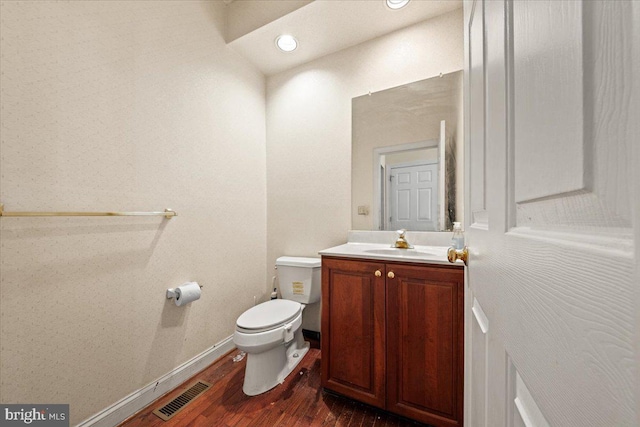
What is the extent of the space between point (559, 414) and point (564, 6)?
370 mm

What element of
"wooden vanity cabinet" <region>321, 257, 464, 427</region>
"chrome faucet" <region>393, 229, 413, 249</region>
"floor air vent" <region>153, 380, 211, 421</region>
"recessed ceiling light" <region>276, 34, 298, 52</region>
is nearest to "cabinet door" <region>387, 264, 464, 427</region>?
"wooden vanity cabinet" <region>321, 257, 464, 427</region>

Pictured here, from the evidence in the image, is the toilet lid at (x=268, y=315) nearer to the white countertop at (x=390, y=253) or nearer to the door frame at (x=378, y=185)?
the white countertop at (x=390, y=253)

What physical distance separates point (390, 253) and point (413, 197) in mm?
449

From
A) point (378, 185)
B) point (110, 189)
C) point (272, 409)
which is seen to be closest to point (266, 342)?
point (272, 409)

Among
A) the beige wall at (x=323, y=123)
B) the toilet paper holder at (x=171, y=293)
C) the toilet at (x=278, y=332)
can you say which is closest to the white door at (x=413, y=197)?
the beige wall at (x=323, y=123)

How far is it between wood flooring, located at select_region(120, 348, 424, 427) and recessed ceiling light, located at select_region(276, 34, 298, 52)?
237 centimetres

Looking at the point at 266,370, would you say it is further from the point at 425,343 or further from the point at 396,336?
the point at 425,343

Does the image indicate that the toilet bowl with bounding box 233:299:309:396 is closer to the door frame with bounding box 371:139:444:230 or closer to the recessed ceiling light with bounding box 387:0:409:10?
the door frame with bounding box 371:139:444:230

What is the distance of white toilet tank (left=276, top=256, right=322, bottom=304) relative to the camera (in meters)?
1.83

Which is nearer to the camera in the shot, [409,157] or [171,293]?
[171,293]

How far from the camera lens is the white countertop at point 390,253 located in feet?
3.80

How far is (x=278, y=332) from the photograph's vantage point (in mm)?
1403

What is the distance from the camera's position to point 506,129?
1.19 ft

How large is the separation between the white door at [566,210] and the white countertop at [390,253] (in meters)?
0.76
